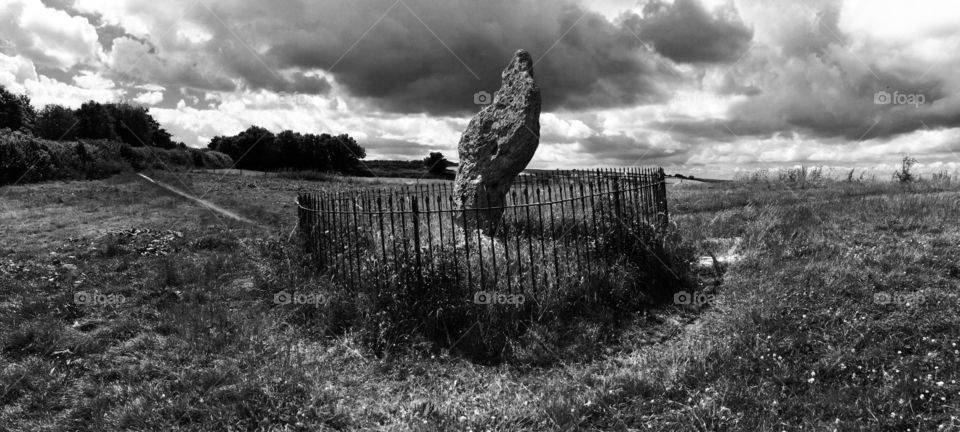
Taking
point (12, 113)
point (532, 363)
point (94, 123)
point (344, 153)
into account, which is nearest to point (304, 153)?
point (344, 153)

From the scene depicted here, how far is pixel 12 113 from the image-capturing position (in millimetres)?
38281

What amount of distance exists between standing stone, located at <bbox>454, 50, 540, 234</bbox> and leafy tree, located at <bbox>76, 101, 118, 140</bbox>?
43.1 m

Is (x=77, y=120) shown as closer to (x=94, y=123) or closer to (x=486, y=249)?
(x=94, y=123)

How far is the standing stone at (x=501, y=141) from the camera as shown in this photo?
9297 mm

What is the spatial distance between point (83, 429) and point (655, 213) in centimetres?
813

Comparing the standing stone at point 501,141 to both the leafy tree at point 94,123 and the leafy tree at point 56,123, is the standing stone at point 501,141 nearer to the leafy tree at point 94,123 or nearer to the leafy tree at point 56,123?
the leafy tree at point 56,123

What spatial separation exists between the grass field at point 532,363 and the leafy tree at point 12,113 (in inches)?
1568

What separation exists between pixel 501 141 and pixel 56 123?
46040mm

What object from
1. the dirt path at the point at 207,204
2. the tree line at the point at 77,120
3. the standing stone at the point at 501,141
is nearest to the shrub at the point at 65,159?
the dirt path at the point at 207,204

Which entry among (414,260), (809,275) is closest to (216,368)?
(414,260)

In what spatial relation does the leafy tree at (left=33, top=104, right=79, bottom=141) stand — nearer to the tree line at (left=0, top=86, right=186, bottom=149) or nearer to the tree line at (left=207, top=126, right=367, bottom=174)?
the tree line at (left=0, top=86, right=186, bottom=149)

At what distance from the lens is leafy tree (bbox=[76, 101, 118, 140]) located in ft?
136

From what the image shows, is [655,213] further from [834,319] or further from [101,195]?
[101,195]

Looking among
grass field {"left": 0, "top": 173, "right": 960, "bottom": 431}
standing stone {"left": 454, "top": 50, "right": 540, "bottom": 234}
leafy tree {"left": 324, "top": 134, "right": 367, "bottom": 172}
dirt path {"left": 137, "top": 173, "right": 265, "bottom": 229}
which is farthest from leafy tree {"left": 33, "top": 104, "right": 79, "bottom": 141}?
standing stone {"left": 454, "top": 50, "right": 540, "bottom": 234}
